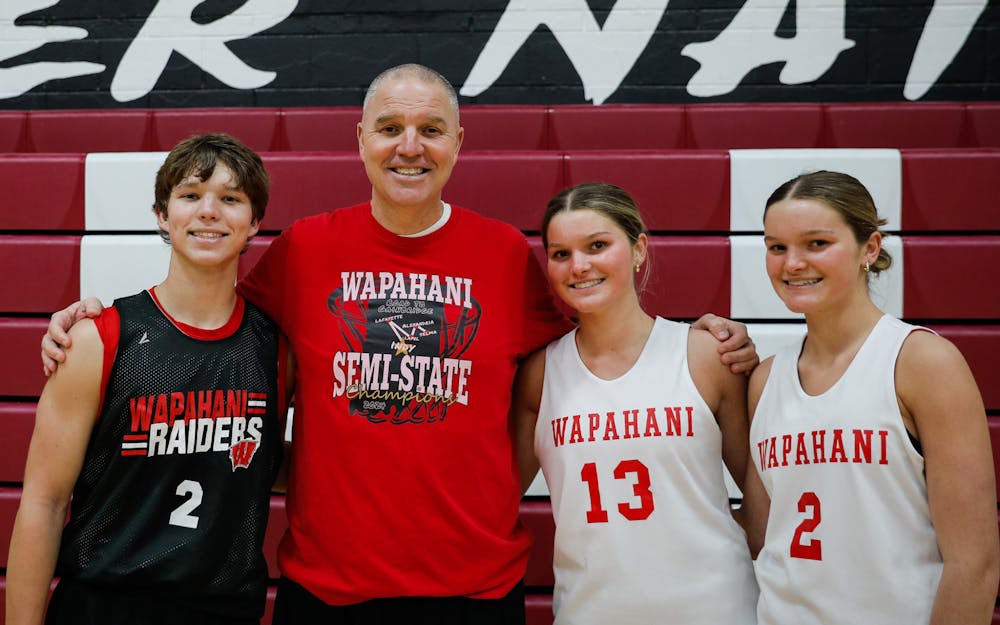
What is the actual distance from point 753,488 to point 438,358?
563 millimetres

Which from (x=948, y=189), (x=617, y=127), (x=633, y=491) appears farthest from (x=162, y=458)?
(x=617, y=127)

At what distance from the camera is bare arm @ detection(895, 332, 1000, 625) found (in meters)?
1.10

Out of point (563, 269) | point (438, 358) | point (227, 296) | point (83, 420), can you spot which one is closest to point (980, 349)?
point (563, 269)

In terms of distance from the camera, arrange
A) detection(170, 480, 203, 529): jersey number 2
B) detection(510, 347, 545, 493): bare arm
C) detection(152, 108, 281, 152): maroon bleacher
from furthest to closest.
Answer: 1. detection(152, 108, 281, 152): maroon bleacher
2. detection(510, 347, 545, 493): bare arm
3. detection(170, 480, 203, 529): jersey number 2

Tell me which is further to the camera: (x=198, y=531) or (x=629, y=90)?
(x=629, y=90)

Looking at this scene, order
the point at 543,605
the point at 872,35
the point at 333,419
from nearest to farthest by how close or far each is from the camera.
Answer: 1. the point at 333,419
2. the point at 543,605
3. the point at 872,35

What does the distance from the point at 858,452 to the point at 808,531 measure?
135mm

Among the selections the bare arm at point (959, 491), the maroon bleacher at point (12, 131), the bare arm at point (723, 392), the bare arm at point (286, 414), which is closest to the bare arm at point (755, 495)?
the bare arm at point (723, 392)

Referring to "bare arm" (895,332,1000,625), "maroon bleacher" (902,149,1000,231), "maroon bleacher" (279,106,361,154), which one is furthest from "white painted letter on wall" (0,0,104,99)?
"bare arm" (895,332,1000,625)

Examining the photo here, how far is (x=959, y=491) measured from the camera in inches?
43.7

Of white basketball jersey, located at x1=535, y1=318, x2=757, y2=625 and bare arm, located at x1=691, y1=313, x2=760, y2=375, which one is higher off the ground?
bare arm, located at x1=691, y1=313, x2=760, y2=375

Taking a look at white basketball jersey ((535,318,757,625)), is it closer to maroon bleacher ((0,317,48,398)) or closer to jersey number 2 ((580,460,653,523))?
jersey number 2 ((580,460,653,523))

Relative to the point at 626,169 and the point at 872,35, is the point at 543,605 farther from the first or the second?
the point at 872,35

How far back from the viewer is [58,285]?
6.87ft
